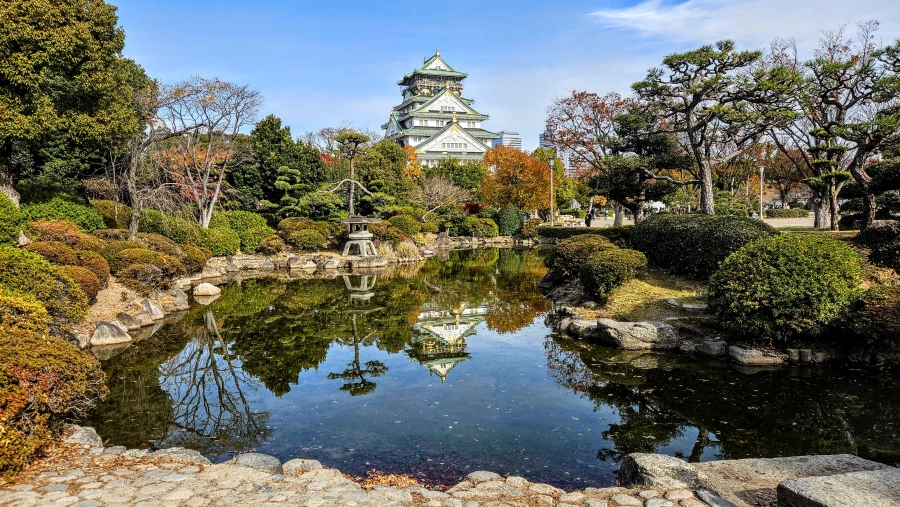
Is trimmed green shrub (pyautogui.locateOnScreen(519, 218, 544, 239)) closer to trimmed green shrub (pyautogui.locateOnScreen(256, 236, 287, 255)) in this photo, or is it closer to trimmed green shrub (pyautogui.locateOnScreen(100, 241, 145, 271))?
trimmed green shrub (pyautogui.locateOnScreen(256, 236, 287, 255))

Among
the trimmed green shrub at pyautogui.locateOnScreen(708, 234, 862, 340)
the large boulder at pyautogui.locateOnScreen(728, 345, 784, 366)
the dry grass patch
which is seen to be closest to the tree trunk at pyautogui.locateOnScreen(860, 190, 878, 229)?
the dry grass patch

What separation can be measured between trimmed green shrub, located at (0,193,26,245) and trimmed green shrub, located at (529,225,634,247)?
51.1 feet

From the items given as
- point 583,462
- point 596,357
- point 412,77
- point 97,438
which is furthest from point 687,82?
point 412,77

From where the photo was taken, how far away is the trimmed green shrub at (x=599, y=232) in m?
18.5

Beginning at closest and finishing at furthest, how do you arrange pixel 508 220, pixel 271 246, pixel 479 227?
1. pixel 271 246
2. pixel 479 227
3. pixel 508 220

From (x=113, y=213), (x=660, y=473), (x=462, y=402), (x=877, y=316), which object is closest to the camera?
(x=660, y=473)

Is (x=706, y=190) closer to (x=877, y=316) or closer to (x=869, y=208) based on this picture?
(x=869, y=208)

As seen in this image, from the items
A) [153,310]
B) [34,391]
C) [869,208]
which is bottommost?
[153,310]

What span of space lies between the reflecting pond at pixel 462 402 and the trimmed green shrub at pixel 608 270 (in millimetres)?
1613

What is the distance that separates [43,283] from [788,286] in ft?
36.9

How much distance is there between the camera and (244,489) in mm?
4035

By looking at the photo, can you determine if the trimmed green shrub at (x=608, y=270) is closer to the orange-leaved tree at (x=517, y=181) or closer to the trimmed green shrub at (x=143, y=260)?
the trimmed green shrub at (x=143, y=260)

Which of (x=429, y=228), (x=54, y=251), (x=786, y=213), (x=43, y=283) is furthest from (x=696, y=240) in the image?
(x=786, y=213)

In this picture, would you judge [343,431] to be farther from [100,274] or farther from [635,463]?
[100,274]
